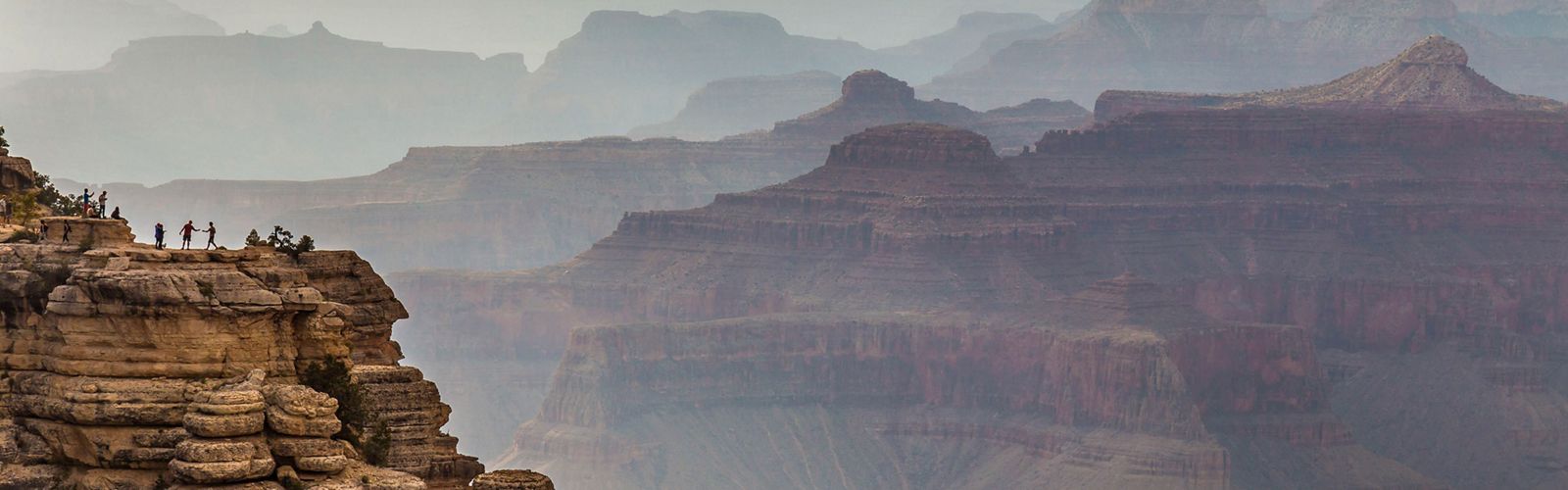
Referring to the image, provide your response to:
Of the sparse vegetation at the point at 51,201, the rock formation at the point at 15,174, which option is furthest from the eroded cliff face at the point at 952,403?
the rock formation at the point at 15,174

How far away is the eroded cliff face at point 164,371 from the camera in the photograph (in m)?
38.2

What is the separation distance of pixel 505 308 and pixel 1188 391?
154 feet

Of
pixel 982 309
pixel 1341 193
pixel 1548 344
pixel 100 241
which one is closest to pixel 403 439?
pixel 100 241

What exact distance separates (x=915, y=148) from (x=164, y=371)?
148963 mm

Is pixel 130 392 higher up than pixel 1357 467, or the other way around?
pixel 130 392

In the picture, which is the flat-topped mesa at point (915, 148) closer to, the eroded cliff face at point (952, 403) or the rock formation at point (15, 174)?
the eroded cliff face at point (952, 403)

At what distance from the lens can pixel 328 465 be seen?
127ft

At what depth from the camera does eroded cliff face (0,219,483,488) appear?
1503 inches

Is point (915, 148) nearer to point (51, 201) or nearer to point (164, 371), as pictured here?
point (51, 201)

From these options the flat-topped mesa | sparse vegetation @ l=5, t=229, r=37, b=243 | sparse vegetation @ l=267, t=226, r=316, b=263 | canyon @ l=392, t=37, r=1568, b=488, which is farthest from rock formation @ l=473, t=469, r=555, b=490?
the flat-topped mesa

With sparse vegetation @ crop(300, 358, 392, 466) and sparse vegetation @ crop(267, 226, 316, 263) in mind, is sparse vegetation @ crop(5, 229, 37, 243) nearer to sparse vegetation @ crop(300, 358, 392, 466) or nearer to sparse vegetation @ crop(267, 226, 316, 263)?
sparse vegetation @ crop(267, 226, 316, 263)

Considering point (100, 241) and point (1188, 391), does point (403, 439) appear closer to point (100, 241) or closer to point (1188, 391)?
point (100, 241)

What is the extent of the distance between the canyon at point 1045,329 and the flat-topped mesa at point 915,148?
203mm

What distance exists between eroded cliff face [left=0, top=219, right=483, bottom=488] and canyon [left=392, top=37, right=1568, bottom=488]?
366ft
